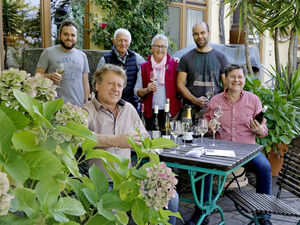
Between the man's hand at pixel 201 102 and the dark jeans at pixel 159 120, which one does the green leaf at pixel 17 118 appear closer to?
the dark jeans at pixel 159 120

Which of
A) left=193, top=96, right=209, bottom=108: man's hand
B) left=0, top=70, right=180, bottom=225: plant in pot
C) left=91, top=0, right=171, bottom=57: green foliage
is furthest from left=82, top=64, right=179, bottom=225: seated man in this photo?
left=91, top=0, right=171, bottom=57: green foliage

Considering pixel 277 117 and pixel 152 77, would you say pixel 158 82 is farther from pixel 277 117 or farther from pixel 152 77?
pixel 277 117

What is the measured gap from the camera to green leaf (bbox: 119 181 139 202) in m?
0.80

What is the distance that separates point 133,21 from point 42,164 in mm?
6831

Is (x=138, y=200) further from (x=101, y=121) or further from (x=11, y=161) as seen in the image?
(x=101, y=121)

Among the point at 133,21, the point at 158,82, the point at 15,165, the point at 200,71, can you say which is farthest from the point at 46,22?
the point at 15,165

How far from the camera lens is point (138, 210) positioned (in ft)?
2.59

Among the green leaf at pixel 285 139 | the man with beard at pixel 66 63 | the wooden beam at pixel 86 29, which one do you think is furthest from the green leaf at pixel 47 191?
the wooden beam at pixel 86 29

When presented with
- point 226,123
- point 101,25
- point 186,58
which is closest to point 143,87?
point 186,58

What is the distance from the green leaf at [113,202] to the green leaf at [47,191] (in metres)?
0.12

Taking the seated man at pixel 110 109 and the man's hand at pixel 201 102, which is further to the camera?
the man's hand at pixel 201 102

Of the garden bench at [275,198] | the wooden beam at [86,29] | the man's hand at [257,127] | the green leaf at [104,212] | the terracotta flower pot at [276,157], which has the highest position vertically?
the wooden beam at [86,29]

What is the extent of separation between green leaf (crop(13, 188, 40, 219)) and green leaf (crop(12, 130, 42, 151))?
3.2 inches

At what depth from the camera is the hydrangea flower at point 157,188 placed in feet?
2.53
